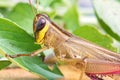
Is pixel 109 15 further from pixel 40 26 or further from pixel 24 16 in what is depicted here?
pixel 40 26

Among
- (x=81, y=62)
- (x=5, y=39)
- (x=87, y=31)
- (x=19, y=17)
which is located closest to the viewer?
(x=5, y=39)

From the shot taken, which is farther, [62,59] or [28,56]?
[62,59]

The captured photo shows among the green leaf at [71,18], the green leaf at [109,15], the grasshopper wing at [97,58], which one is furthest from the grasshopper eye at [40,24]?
the green leaf at [71,18]

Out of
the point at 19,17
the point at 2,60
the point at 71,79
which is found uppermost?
the point at 19,17

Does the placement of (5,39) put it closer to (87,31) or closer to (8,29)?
(8,29)

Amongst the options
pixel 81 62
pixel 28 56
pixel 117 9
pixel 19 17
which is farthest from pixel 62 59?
pixel 117 9

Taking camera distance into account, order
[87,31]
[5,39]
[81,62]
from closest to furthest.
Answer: [5,39] → [81,62] → [87,31]

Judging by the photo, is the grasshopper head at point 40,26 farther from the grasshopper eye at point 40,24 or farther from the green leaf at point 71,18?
the green leaf at point 71,18

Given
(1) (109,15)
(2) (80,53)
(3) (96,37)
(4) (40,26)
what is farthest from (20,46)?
(1) (109,15)
